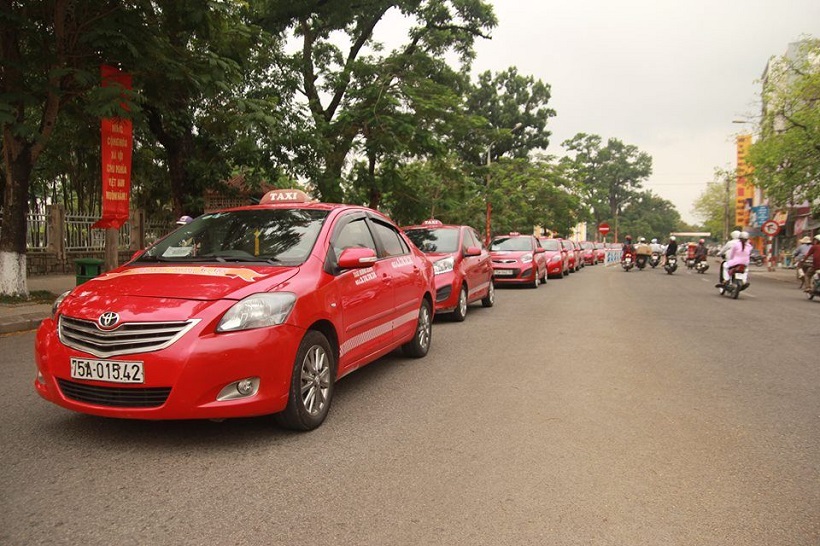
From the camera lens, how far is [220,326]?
3.71m

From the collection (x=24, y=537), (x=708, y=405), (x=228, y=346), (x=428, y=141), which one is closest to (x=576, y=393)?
(x=708, y=405)

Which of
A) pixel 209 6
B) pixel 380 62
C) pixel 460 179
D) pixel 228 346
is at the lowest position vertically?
pixel 228 346

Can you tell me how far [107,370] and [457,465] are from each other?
2145 millimetres

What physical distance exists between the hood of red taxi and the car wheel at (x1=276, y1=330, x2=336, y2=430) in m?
0.50

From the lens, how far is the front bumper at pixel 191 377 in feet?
11.8

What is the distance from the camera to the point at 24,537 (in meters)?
2.68

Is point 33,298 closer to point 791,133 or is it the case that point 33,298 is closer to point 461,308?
point 461,308

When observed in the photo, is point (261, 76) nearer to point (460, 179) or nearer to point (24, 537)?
point (460, 179)

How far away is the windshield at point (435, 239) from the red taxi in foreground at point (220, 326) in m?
5.45

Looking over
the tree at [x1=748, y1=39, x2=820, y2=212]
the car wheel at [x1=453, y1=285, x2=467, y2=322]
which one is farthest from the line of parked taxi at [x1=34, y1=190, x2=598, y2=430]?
the tree at [x1=748, y1=39, x2=820, y2=212]

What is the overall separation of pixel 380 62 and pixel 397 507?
54.4 feet

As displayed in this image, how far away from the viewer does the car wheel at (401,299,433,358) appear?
22.5 ft

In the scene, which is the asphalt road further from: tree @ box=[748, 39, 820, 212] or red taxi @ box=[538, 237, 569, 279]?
tree @ box=[748, 39, 820, 212]

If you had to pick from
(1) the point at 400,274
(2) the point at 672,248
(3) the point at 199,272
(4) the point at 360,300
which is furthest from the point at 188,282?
(2) the point at 672,248
